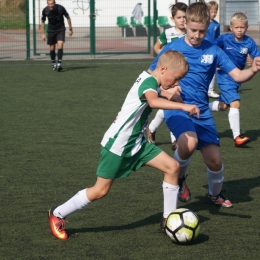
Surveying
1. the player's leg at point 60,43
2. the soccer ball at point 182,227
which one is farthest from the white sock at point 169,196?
the player's leg at point 60,43

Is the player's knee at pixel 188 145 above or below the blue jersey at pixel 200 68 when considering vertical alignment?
below

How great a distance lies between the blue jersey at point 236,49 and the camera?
29.8 ft

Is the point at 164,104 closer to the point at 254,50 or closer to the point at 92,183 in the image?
the point at 92,183

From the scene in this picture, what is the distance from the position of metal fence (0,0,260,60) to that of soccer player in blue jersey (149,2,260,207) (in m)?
14.2

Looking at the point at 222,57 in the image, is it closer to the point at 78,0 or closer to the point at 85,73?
the point at 85,73

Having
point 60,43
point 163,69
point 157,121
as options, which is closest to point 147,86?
point 163,69

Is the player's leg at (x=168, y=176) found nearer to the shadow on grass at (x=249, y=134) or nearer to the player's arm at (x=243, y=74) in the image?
the player's arm at (x=243, y=74)

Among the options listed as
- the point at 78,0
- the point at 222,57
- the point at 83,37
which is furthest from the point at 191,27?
the point at 78,0

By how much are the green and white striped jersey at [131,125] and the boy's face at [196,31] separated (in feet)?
3.06

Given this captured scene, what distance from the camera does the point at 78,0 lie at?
2412 centimetres

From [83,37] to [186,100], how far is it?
16.1 metres

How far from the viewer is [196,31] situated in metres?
5.81

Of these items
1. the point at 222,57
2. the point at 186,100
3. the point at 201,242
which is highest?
the point at 222,57

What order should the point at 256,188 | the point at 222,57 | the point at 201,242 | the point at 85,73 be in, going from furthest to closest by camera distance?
1. the point at 85,73
2. the point at 256,188
3. the point at 222,57
4. the point at 201,242
